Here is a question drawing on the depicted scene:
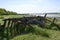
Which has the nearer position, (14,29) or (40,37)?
(40,37)

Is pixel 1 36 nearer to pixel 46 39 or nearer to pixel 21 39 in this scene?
pixel 21 39

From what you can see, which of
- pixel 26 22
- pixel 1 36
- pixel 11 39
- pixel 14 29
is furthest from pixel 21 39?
pixel 26 22

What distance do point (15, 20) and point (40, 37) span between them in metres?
3.39

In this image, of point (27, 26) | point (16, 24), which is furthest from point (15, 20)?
point (27, 26)

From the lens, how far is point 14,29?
16.7 metres

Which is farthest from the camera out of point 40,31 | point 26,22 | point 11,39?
point 26,22

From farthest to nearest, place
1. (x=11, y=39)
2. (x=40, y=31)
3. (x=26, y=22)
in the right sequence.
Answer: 1. (x=26, y=22)
2. (x=40, y=31)
3. (x=11, y=39)

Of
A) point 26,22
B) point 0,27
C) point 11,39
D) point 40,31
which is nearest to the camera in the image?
point 11,39

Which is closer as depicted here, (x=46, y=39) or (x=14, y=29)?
(x=46, y=39)

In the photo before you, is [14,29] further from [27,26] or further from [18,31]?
[27,26]

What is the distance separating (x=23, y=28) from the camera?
17.6 meters

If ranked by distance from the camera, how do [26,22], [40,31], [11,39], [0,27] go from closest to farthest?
[11,39] < [0,27] < [40,31] < [26,22]

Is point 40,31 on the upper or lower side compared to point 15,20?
lower

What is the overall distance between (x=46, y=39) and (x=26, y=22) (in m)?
4.03
